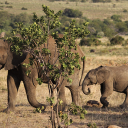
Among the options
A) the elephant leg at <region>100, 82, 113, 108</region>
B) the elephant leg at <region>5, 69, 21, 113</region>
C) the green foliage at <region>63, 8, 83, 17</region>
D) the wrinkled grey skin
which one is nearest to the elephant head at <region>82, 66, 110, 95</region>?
the wrinkled grey skin

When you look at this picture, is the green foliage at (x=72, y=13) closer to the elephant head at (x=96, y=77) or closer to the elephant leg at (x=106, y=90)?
the elephant head at (x=96, y=77)

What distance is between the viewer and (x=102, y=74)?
9203 mm

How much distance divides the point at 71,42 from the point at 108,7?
84178mm

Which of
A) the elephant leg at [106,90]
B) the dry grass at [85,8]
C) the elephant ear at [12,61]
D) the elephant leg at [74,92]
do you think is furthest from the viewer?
the dry grass at [85,8]

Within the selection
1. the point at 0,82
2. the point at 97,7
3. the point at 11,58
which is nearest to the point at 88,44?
the point at 0,82

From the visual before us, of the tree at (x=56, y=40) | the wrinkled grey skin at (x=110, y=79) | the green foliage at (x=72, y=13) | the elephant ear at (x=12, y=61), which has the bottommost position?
the green foliage at (x=72, y=13)

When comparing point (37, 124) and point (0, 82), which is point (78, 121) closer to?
point (37, 124)

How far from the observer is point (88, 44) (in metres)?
30.5

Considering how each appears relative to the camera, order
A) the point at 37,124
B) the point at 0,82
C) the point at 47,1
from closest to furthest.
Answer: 1. the point at 37,124
2. the point at 0,82
3. the point at 47,1

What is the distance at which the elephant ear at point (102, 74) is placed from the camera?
9.19 metres

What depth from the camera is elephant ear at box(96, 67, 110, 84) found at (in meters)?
Result: 9.19

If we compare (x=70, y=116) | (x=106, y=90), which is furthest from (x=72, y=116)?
(x=106, y=90)

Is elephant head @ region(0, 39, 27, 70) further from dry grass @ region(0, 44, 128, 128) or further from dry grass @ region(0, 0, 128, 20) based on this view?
dry grass @ region(0, 0, 128, 20)

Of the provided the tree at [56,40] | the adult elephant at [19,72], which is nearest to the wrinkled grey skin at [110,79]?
the adult elephant at [19,72]
